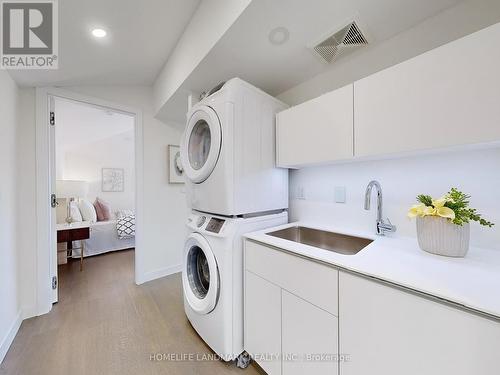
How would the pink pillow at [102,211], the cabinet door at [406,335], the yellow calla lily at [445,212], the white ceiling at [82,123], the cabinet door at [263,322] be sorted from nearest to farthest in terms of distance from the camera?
the cabinet door at [406,335], the yellow calla lily at [445,212], the cabinet door at [263,322], the white ceiling at [82,123], the pink pillow at [102,211]

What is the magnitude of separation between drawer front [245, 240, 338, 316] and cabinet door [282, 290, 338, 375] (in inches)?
1.7

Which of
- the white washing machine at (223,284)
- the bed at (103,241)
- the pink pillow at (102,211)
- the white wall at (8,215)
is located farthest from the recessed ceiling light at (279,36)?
the pink pillow at (102,211)

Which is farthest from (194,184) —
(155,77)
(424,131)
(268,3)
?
(155,77)

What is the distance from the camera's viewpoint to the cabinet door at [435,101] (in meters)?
0.77

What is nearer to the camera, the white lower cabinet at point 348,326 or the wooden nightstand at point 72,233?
the white lower cabinet at point 348,326

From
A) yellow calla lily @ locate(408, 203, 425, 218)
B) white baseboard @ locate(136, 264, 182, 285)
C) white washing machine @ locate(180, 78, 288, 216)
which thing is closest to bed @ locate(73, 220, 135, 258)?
white baseboard @ locate(136, 264, 182, 285)

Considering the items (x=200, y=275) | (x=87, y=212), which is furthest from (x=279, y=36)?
(x=87, y=212)

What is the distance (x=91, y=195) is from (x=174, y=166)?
3.24 metres

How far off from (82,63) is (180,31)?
0.92m

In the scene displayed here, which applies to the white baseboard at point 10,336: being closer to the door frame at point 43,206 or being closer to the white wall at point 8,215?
the white wall at point 8,215

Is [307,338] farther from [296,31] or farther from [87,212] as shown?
[87,212]

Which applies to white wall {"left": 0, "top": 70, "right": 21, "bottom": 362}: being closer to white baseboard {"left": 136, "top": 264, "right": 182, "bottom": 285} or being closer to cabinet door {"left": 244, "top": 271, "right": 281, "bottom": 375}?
white baseboard {"left": 136, "top": 264, "right": 182, "bottom": 285}

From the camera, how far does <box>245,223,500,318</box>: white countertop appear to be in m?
0.60

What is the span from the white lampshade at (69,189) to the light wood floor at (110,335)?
1.46m
